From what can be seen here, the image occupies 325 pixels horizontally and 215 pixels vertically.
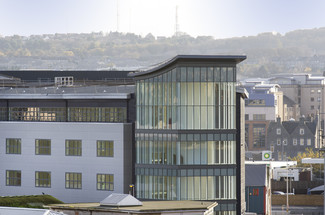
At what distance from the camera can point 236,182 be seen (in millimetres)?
74938

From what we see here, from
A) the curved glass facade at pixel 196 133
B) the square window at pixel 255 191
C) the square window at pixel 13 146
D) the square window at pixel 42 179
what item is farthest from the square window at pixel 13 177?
the square window at pixel 255 191

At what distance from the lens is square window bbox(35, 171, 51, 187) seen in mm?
81062

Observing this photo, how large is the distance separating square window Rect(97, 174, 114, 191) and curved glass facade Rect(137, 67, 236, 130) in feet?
23.7

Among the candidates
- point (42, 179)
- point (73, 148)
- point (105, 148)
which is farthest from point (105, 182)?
point (42, 179)

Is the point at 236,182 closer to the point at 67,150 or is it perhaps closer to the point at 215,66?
the point at 215,66

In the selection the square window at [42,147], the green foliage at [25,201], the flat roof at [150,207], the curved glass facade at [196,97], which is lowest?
the green foliage at [25,201]

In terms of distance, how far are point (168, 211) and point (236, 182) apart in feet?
72.3

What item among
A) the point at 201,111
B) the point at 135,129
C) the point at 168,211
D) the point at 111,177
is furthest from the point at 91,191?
the point at 168,211

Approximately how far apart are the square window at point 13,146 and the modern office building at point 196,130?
14.5 meters

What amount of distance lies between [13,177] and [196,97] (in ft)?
65.7

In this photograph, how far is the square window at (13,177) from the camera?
8269cm

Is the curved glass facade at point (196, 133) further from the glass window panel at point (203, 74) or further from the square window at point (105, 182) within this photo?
the square window at point (105, 182)

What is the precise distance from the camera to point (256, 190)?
9569 cm

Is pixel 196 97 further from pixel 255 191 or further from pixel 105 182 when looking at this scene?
pixel 255 191
